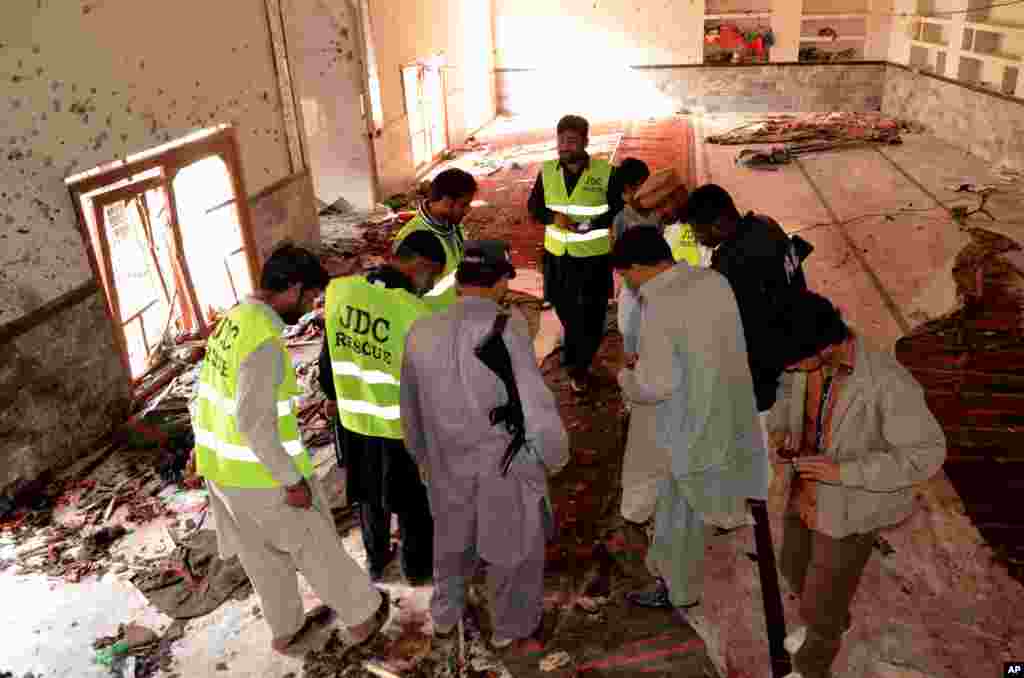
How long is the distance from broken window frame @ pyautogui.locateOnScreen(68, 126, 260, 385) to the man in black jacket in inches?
179

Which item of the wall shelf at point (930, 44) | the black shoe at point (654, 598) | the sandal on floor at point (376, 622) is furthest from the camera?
the wall shelf at point (930, 44)

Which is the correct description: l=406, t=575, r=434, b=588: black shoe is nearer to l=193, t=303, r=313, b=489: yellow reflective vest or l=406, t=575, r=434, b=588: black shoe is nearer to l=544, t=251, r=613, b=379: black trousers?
l=193, t=303, r=313, b=489: yellow reflective vest

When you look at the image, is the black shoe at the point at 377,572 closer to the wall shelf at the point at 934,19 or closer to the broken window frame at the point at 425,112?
the broken window frame at the point at 425,112

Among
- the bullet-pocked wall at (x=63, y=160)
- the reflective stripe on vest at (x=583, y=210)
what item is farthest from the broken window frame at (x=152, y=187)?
the reflective stripe on vest at (x=583, y=210)

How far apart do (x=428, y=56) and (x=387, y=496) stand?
12.7 meters

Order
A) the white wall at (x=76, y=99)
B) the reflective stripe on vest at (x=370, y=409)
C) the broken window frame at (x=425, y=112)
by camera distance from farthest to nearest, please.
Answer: the broken window frame at (x=425, y=112)
the white wall at (x=76, y=99)
the reflective stripe on vest at (x=370, y=409)

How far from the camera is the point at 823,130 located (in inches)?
625

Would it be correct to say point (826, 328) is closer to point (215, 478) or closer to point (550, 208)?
point (215, 478)

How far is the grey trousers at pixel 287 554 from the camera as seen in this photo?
3168 millimetres

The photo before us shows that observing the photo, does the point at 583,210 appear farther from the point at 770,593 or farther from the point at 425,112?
the point at 425,112

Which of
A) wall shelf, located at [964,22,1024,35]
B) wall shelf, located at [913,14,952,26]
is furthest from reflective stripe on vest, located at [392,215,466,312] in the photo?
wall shelf, located at [913,14,952,26]

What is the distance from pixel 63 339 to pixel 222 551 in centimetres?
290

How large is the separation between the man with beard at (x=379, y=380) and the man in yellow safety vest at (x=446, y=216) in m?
0.42

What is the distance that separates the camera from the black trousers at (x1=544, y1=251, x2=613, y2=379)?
543 centimetres
